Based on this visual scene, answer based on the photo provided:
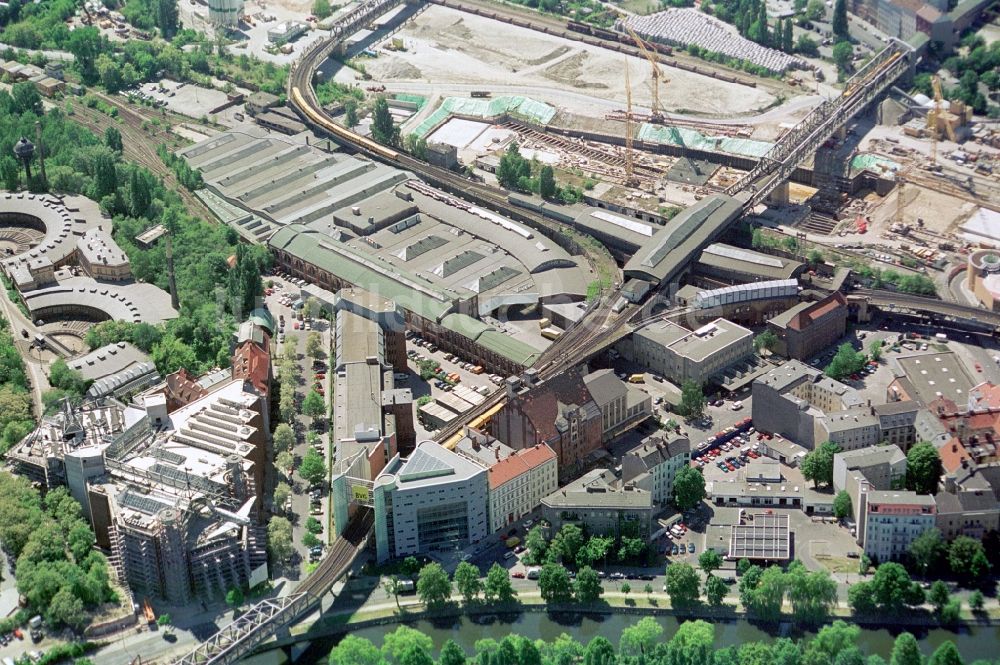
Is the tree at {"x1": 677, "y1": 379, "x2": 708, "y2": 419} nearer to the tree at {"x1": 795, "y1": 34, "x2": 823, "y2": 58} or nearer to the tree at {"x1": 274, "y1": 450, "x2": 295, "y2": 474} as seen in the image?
the tree at {"x1": 274, "y1": 450, "x2": 295, "y2": 474}

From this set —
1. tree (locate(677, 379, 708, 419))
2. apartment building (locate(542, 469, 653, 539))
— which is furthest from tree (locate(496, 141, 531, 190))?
apartment building (locate(542, 469, 653, 539))

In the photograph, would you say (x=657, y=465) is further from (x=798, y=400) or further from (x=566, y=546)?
(x=798, y=400)

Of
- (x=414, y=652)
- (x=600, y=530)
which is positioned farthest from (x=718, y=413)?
(x=414, y=652)

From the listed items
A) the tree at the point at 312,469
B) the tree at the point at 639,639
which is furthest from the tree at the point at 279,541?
the tree at the point at 639,639

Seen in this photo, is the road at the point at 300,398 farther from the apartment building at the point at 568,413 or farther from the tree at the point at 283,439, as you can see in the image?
the apartment building at the point at 568,413

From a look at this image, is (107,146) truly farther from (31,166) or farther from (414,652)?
(414,652)
